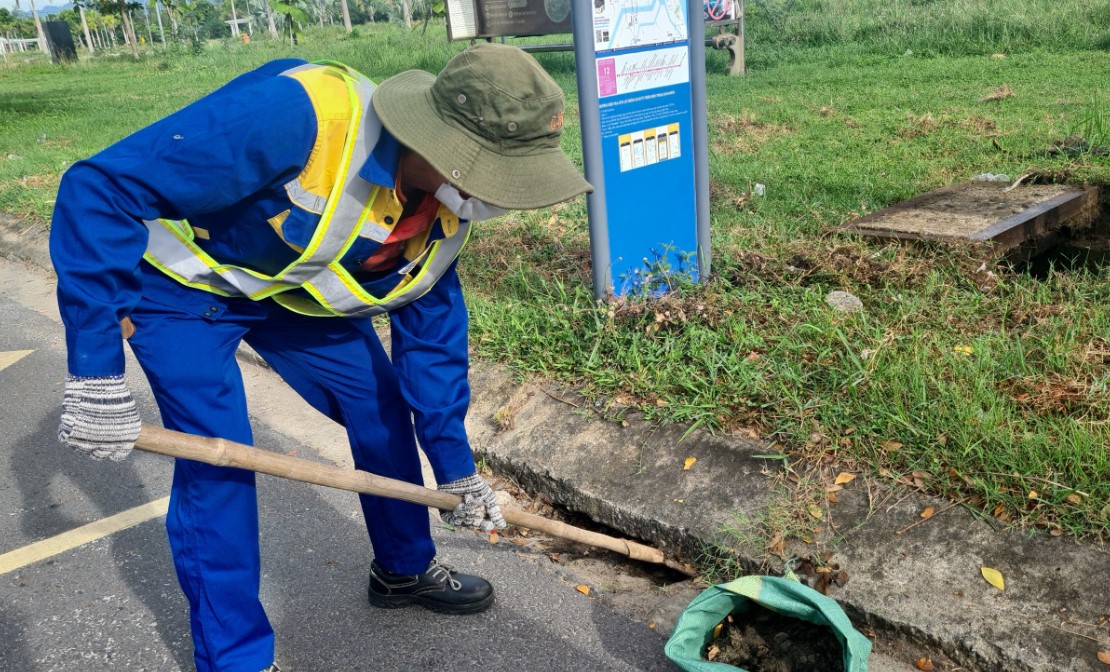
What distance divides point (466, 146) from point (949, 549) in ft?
5.53

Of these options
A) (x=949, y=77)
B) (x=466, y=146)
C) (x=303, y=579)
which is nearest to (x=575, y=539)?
(x=303, y=579)

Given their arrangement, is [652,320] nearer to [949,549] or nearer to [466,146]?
[949,549]

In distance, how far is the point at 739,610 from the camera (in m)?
2.52

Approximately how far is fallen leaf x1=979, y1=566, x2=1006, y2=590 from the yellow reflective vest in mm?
1610

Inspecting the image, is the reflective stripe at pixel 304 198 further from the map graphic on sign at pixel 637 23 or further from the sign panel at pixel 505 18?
the sign panel at pixel 505 18

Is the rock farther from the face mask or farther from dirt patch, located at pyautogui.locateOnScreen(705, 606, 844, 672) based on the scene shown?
the face mask

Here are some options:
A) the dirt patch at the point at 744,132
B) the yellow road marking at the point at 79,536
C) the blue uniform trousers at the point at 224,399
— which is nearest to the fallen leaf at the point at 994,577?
the blue uniform trousers at the point at 224,399

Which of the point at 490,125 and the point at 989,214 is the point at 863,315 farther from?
the point at 490,125

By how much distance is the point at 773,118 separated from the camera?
805 cm

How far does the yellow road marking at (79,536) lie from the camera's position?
3.07 m

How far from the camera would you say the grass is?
9.21ft

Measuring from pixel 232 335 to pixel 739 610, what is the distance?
4.97ft

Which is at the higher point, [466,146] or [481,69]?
[481,69]

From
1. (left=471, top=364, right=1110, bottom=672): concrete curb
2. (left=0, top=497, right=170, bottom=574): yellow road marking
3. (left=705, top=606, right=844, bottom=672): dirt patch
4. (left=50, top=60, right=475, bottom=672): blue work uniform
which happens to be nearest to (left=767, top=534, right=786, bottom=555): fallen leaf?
(left=471, top=364, right=1110, bottom=672): concrete curb
